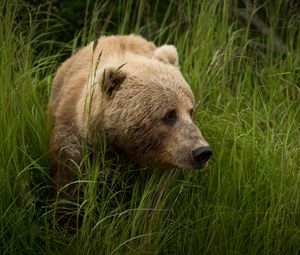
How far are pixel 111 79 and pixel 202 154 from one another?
0.74m

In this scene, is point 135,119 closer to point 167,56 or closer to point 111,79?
point 111,79

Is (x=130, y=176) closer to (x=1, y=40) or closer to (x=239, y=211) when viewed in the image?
(x=239, y=211)

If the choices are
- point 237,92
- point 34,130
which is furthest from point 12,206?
point 237,92

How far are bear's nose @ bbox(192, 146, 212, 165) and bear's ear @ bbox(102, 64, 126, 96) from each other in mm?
665

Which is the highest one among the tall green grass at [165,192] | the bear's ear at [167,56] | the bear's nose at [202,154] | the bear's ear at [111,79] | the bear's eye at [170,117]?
the bear's ear at [167,56]

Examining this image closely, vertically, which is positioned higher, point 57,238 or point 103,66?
point 103,66

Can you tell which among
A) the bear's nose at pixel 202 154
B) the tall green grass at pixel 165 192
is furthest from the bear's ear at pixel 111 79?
the bear's nose at pixel 202 154

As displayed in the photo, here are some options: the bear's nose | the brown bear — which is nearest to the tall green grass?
the brown bear

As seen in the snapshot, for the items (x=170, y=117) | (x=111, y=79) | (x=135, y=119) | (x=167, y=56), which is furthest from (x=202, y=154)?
(x=167, y=56)

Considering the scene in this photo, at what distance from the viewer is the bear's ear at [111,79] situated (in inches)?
184

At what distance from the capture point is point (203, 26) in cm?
598

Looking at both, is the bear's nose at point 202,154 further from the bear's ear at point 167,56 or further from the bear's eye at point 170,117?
the bear's ear at point 167,56

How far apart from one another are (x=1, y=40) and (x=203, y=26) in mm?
1574

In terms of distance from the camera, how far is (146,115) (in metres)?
4.70
